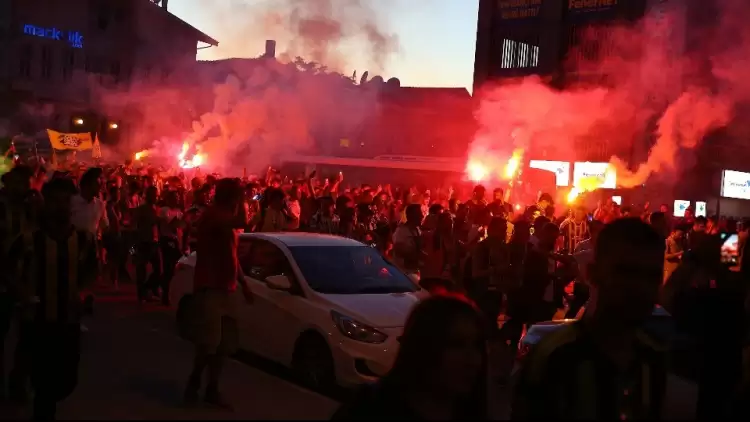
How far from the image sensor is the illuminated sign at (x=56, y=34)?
44.0m

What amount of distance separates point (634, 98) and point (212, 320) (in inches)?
1121

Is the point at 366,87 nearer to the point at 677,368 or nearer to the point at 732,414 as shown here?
the point at 677,368

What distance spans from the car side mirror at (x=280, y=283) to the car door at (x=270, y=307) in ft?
0.13

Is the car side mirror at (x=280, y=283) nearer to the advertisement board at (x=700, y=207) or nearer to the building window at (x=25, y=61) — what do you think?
the advertisement board at (x=700, y=207)

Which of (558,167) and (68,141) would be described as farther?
(558,167)

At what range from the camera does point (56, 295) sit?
17.9 ft

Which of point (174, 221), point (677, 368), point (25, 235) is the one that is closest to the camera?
point (25, 235)

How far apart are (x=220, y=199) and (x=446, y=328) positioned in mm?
4727

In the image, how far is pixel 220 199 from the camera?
6.91 metres

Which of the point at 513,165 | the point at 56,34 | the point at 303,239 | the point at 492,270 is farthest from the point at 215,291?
the point at 56,34

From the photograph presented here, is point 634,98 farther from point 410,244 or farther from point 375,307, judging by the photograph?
point 375,307

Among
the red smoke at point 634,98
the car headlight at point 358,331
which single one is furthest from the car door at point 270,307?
the red smoke at point 634,98

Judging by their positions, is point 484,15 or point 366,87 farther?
point 366,87

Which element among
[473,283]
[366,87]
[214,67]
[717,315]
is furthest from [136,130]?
[717,315]
